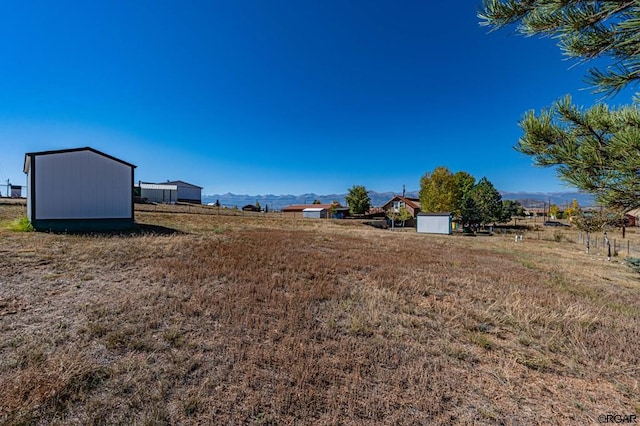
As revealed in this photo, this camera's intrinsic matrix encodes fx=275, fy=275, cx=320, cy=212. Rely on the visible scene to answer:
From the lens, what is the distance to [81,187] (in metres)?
14.9

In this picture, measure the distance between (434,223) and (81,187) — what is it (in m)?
33.8

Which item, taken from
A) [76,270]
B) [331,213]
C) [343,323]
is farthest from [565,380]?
[331,213]

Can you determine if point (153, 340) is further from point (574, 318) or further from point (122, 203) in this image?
point (122, 203)

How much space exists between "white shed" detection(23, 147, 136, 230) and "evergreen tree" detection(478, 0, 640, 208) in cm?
1884

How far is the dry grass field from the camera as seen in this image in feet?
9.62

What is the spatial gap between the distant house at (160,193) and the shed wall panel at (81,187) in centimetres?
3328

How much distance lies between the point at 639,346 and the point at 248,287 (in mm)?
7379

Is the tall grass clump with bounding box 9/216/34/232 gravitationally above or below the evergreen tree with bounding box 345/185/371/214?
below

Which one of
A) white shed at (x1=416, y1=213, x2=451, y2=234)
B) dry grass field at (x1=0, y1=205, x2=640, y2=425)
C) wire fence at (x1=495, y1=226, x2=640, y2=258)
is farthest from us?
white shed at (x1=416, y1=213, x2=451, y2=234)

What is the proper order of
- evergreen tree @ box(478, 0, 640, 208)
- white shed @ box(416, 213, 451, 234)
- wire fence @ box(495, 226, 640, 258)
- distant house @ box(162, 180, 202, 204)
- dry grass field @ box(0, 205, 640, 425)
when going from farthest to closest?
distant house @ box(162, 180, 202, 204)
white shed @ box(416, 213, 451, 234)
wire fence @ box(495, 226, 640, 258)
dry grass field @ box(0, 205, 640, 425)
evergreen tree @ box(478, 0, 640, 208)

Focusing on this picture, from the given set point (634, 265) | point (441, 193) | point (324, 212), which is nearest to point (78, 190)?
point (634, 265)

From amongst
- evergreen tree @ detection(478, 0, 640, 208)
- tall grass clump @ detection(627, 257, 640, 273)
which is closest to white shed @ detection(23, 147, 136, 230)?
evergreen tree @ detection(478, 0, 640, 208)

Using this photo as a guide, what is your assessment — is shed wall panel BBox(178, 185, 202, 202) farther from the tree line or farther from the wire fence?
the wire fence

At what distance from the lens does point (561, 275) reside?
10648 millimetres
